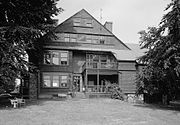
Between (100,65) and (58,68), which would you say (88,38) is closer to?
(100,65)

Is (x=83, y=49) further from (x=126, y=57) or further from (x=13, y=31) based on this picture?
(x=13, y=31)

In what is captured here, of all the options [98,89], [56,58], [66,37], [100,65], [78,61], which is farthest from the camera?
[78,61]

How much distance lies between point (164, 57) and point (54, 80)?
1579 centimetres

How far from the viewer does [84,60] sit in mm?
29891

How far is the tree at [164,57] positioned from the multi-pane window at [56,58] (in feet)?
39.2

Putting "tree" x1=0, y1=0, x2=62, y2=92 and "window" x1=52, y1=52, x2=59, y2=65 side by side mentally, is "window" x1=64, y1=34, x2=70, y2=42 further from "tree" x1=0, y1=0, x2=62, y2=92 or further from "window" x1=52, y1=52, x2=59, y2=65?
"tree" x1=0, y1=0, x2=62, y2=92

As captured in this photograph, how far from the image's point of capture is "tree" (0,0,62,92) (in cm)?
1553

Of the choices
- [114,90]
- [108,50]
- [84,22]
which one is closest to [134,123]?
[114,90]

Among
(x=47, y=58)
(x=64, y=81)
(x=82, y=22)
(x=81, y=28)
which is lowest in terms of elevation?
(x=64, y=81)

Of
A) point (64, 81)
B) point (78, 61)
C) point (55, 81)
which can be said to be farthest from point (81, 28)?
point (55, 81)

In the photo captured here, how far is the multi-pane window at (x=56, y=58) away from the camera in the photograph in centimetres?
2789

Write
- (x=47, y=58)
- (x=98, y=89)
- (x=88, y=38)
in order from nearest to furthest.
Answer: (x=98, y=89) < (x=47, y=58) < (x=88, y=38)

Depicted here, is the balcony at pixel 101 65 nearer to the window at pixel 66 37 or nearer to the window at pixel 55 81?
the window at pixel 55 81

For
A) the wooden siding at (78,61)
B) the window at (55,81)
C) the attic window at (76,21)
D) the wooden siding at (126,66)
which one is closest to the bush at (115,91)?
the wooden siding at (126,66)
